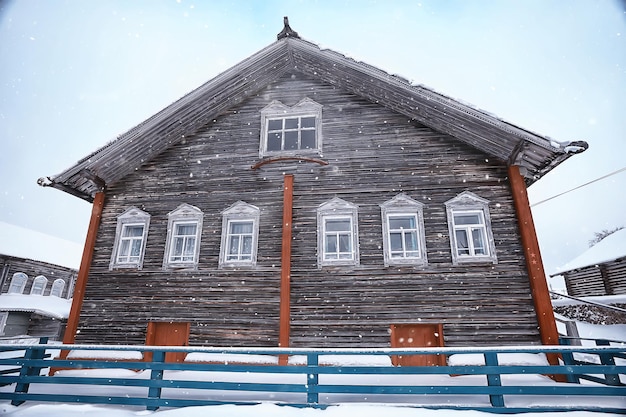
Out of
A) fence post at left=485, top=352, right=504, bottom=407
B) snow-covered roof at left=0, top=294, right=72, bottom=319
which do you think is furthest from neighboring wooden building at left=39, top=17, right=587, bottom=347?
snow-covered roof at left=0, top=294, right=72, bottom=319

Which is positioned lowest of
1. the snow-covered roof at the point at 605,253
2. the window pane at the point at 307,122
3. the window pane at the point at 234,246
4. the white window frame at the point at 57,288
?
the white window frame at the point at 57,288

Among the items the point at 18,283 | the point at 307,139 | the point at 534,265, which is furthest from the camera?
the point at 18,283

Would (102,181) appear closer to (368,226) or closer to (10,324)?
(368,226)

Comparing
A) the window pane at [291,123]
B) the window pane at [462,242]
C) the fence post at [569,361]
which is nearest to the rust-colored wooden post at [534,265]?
the fence post at [569,361]

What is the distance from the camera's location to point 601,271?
21.8 meters

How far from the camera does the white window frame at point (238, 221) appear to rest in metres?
9.88

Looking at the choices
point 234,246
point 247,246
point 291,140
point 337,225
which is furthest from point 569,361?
point 291,140

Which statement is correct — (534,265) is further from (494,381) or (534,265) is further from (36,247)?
(36,247)

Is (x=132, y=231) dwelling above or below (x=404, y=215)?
below

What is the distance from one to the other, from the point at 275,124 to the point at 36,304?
24.9 metres

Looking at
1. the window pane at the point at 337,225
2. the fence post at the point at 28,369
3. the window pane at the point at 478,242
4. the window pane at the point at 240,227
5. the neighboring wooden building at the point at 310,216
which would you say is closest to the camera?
the fence post at the point at 28,369

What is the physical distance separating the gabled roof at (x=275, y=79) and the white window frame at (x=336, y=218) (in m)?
3.65

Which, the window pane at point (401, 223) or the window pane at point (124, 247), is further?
the window pane at point (124, 247)

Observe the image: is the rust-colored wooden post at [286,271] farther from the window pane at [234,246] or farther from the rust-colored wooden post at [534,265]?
the rust-colored wooden post at [534,265]
